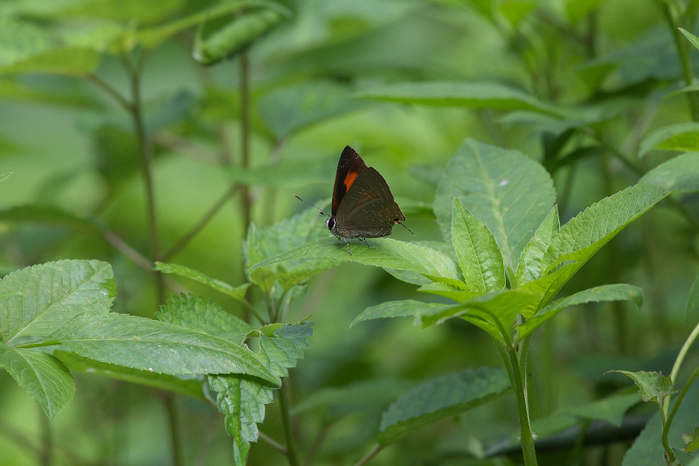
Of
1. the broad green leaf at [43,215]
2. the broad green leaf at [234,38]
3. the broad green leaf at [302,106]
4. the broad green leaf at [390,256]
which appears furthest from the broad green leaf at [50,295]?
the broad green leaf at [302,106]

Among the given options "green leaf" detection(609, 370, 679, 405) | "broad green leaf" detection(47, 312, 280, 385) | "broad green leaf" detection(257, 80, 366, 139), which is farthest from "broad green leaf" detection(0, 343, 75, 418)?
"broad green leaf" detection(257, 80, 366, 139)

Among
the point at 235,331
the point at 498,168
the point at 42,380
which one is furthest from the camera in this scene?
the point at 498,168

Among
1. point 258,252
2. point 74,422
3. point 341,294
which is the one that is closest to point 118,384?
point 74,422

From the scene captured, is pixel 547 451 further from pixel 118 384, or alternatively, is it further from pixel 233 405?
pixel 118 384

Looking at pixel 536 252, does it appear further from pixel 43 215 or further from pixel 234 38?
pixel 43 215

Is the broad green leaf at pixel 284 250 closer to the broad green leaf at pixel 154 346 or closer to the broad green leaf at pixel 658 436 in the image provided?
the broad green leaf at pixel 154 346
